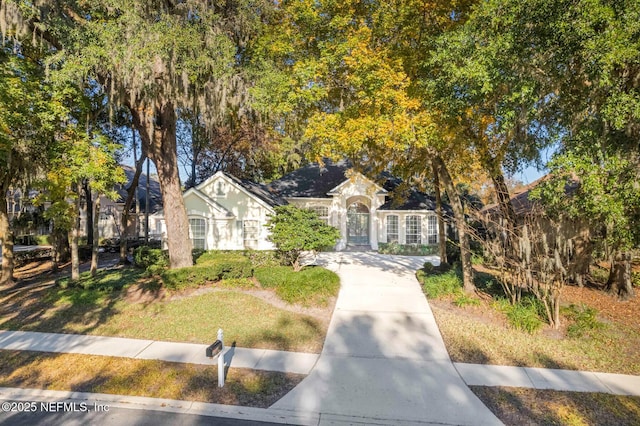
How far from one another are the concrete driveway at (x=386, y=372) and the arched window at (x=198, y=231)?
10902 mm

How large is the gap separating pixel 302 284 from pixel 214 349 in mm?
5128

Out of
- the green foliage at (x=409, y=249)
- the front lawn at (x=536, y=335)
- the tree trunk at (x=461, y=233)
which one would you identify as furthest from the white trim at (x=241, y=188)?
the front lawn at (x=536, y=335)

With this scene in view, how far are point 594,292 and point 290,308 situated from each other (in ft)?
33.8

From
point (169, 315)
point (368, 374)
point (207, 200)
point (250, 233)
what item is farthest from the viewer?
point (250, 233)

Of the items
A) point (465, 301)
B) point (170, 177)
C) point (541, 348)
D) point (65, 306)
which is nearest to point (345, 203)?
point (170, 177)

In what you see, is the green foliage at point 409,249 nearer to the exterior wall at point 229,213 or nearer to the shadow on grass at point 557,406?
the exterior wall at point 229,213

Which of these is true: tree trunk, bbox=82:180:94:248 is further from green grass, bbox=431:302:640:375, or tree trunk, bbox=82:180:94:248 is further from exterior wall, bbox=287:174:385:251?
green grass, bbox=431:302:640:375

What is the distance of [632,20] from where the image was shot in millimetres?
5871

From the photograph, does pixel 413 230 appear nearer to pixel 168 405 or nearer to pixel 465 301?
pixel 465 301

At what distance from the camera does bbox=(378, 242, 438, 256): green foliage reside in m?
20.4

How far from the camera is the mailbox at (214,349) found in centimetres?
539

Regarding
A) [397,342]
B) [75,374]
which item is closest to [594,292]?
[397,342]

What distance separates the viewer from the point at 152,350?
23.9 feet

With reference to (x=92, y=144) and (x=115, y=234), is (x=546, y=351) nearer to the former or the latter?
(x=92, y=144)
